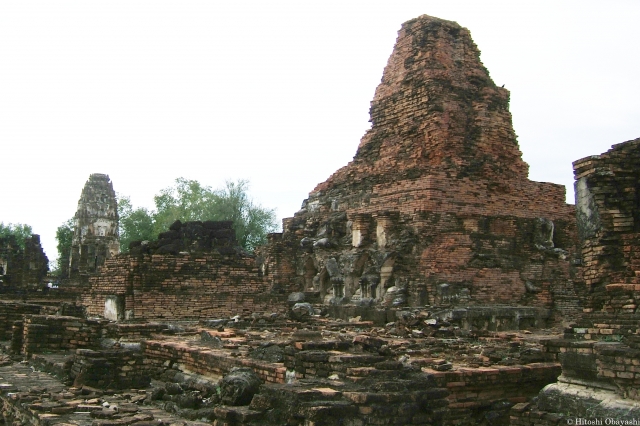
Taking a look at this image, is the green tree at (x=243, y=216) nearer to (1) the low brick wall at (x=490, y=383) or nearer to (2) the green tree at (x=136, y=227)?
(2) the green tree at (x=136, y=227)

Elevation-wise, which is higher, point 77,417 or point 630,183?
point 630,183

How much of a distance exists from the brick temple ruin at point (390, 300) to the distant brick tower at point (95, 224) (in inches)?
3.1

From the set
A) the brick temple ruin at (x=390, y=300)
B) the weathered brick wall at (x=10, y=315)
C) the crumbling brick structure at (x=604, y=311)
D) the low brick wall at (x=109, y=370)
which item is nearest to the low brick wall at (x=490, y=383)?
the brick temple ruin at (x=390, y=300)

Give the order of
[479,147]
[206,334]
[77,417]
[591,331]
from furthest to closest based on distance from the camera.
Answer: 1. [479,147]
2. [206,334]
3. [591,331]
4. [77,417]

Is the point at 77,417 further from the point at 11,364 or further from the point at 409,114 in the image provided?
the point at 409,114

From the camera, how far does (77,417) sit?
243 inches

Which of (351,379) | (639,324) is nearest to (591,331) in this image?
(639,324)

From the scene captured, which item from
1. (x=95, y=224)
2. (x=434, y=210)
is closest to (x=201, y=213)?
(x=95, y=224)

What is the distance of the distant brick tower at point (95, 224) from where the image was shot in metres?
25.0

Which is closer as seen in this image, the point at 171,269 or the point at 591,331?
the point at 591,331

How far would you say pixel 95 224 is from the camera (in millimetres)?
25078

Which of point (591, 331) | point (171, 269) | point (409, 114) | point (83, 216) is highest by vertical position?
point (409, 114)

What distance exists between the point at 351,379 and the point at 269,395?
722 mm

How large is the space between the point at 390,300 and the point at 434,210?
2.21m
